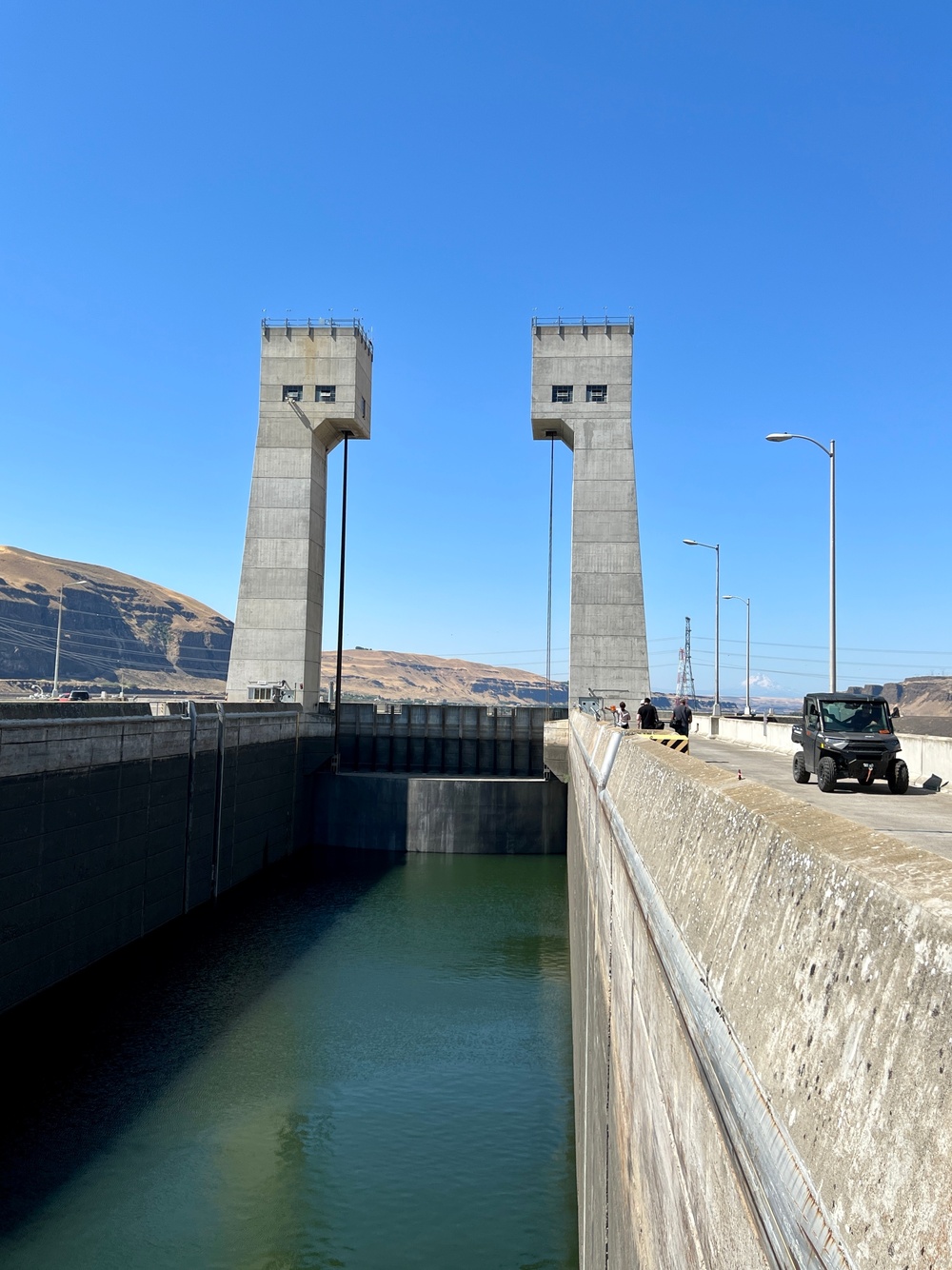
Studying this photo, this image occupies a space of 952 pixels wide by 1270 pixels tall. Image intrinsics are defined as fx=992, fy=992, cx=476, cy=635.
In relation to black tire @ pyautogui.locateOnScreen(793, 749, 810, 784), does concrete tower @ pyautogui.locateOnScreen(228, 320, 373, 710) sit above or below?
above

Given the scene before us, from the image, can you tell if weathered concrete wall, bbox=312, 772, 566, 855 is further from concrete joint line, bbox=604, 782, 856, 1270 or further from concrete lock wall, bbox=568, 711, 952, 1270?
concrete joint line, bbox=604, 782, 856, 1270

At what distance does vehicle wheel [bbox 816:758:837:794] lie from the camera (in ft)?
53.0

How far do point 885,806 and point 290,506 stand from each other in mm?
39511

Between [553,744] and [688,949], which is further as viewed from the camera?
[553,744]

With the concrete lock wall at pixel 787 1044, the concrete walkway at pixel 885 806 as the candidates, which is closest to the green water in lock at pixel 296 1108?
the concrete walkway at pixel 885 806

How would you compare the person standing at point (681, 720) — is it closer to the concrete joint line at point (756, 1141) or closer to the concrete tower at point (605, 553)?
the concrete tower at point (605, 553)

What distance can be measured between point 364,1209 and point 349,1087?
4208mm

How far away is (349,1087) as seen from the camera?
16.8 m

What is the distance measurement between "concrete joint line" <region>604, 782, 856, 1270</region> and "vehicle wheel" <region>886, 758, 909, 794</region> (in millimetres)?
13626

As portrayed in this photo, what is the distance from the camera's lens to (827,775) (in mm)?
16172

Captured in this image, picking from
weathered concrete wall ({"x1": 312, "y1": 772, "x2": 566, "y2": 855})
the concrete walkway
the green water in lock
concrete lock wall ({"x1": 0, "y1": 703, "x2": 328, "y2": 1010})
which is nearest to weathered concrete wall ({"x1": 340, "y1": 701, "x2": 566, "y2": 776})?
weathered concrete wall ({"x1": 312, "y1": 772, "x2": 566, "y2": 855})

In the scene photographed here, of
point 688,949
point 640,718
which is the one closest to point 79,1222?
point 688,949

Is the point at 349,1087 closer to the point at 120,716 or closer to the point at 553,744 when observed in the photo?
the point at 120,716

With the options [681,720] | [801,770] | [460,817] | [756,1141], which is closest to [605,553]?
[460,817]
